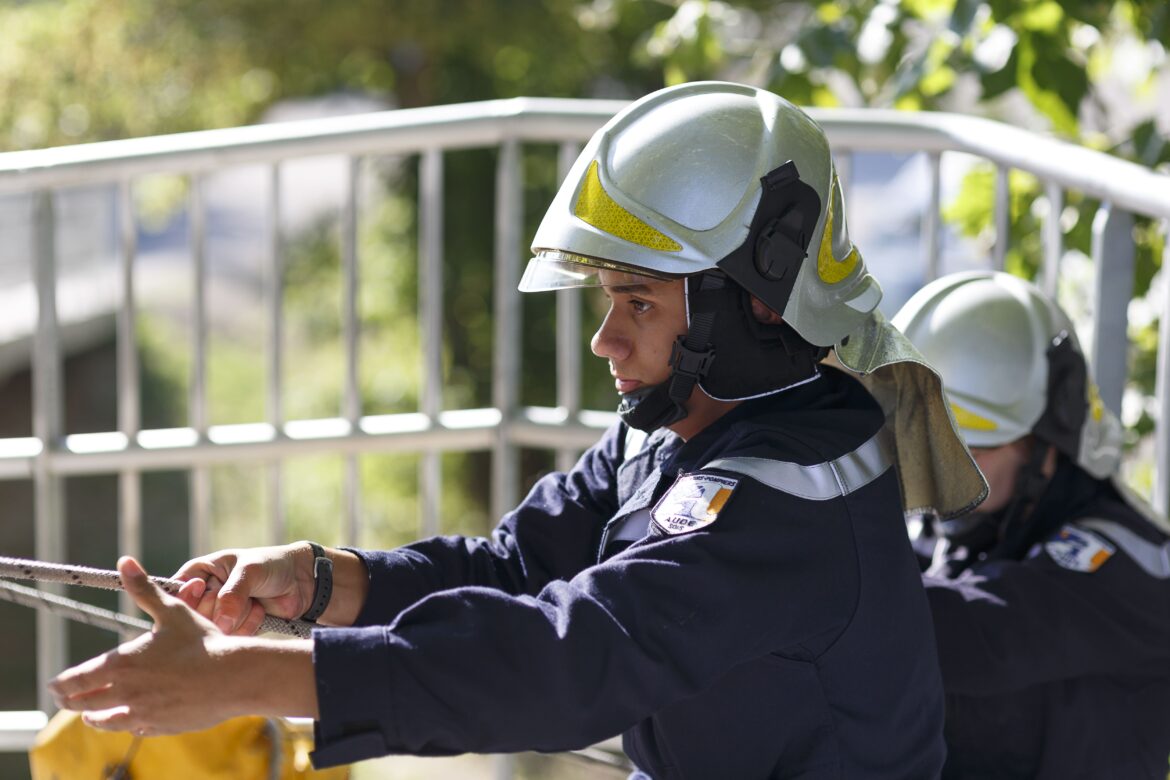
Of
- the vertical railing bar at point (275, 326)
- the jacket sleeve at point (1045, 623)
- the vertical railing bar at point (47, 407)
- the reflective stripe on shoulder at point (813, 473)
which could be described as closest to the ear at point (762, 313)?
the reflective stripe on shoulder at point (813, 473)

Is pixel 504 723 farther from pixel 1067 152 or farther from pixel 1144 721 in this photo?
pixel 1067 152

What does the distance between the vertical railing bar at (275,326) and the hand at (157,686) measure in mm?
1933

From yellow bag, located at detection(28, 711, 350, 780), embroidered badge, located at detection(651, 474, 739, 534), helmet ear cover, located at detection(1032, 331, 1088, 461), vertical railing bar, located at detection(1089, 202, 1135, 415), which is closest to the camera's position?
embroidered badge, located at detection(651, 474, 739, 534)

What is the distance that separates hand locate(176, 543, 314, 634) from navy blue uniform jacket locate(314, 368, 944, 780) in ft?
0.38

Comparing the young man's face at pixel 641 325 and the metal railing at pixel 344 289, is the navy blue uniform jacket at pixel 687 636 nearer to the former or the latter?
the young man's face at pixel 641 325

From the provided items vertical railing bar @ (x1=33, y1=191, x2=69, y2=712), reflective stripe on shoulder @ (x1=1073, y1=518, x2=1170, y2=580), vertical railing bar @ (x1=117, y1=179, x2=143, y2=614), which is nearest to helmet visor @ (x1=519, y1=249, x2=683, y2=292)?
reflective stripe on shoulder @ (x1=1073, y1=518, x2=1170, y2=580)

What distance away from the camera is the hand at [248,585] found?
6.69 ft

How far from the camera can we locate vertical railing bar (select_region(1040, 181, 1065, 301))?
318cm

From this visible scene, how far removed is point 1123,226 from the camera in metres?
3.01

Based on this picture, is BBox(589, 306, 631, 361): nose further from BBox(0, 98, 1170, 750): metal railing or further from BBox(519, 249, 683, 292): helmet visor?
BBox(0, 98, 1170, 750): metal railing

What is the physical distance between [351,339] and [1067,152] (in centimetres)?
176

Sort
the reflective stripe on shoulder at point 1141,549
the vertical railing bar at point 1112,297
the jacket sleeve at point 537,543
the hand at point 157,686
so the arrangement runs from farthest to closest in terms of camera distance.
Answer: the vertical railing bar at point 1112,297
the reflective stripe on shoulder at point 1141,549
the jacket sleeve at point 537,543
the hand at point 157,686

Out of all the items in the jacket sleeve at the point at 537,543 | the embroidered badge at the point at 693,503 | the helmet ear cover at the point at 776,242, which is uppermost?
the helmet ear cover at the point at 776,242

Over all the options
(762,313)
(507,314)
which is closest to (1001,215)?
(507,314)
